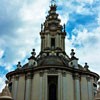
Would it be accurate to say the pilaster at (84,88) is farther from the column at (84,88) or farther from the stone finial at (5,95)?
the stone finial at (5,95)

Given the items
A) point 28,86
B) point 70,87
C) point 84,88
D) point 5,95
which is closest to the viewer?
point 5,95

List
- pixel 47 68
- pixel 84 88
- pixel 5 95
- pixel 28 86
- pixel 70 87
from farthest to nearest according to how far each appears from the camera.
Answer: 1. pixel 84 88
2. pixel 28 86
3. pixel 70 87
4. pixel 47 68
5. pixel 5 95

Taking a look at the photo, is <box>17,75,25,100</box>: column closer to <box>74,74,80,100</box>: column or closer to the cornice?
the cornice

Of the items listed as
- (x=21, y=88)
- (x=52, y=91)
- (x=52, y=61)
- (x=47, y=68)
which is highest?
(x=52, y=61)

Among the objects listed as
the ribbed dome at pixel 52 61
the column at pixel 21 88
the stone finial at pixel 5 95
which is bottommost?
the stone finial at pixel 5 95

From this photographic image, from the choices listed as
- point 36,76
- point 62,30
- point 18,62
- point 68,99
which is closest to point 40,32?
point 62,30

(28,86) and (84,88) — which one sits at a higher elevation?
(28,86)

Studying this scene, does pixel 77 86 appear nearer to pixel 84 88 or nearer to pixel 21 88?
pixel 84 88

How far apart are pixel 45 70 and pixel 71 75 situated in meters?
4.22

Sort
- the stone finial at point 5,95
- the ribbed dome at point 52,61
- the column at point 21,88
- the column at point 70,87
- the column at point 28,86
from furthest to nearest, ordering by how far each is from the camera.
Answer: the column at point 21,88, the ribbed dome at point 52,61, the column at point 28,86, the column at point 70,87, the stone finial at point 5,95

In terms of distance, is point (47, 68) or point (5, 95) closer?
point (5, 95)

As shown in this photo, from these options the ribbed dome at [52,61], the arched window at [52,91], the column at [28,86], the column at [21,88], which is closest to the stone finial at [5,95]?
the column at [28,86]

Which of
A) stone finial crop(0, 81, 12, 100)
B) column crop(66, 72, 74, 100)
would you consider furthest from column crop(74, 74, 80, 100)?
stone finial crop(0, 81, 12, 100)

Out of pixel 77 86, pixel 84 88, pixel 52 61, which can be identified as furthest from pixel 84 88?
pixel 52 61
